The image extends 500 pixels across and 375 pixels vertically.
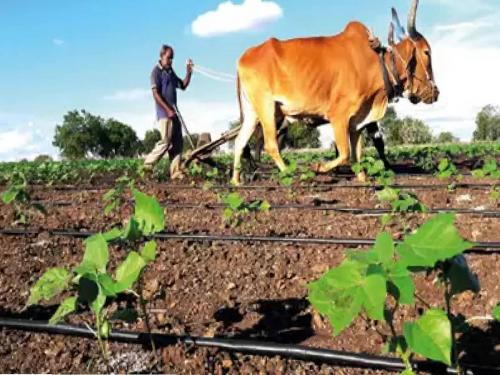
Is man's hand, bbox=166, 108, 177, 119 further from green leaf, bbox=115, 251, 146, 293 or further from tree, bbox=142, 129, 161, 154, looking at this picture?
tree, bbox=142, 129, 161, 154

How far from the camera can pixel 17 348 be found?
2.08 m

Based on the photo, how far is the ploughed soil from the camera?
1912 millimetres

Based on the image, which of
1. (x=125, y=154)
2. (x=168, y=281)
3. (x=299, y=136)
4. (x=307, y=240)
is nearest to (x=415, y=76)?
(x=307, y=240)

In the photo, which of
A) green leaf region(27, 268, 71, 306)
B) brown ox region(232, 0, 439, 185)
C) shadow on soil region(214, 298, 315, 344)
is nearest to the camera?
green leaf region(27, 268, 71, 306)

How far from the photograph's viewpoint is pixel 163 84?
7.46 meters

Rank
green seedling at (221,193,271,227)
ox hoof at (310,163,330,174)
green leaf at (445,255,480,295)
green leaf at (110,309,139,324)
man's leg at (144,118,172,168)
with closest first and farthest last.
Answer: green leaf at (445,255,480,295) → green leaf at (110,309,139,324) → green seedling at (221,193,271,227) → ox hoof at (310,163,330,174) → man's leg at (144,118,172,168)

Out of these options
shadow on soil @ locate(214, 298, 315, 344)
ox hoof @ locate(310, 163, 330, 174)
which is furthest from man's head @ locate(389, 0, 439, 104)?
shadow on soil @ locate(214, 298, 315, 344)

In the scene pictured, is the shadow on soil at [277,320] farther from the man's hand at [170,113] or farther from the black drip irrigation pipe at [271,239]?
the man's hand at [170,113]

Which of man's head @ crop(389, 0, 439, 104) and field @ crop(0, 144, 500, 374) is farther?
man's head @ crop(389, 0, 439, 104)

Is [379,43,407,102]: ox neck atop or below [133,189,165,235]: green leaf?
atop

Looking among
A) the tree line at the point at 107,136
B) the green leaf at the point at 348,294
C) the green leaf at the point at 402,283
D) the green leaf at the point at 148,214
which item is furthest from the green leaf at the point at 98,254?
the tree line at the point at 107,136

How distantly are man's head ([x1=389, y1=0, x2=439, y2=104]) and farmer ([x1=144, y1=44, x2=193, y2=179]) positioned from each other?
2.62 m

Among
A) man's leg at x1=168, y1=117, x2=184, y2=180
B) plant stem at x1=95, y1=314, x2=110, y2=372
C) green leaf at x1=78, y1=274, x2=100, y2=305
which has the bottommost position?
plant stem at x1=95, y1=314, x2=110, y2=372

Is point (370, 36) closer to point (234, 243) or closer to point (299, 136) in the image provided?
A: point (234, 243)
